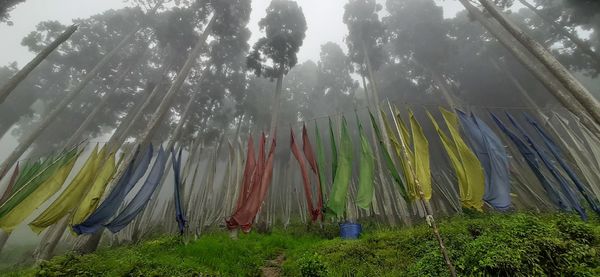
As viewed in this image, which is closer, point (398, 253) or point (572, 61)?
point (398, 253)

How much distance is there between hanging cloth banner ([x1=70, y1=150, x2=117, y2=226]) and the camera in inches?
270

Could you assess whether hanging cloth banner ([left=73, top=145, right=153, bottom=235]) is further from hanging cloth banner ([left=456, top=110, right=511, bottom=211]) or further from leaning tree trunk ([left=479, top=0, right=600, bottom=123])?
leaning tree trunk ([left=479, top=0, right=600, bottom=123])

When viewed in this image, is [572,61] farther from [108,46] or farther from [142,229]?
[108,46]

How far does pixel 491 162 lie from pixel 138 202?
8.92m

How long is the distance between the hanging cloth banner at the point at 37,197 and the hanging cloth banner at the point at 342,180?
22.6 ft

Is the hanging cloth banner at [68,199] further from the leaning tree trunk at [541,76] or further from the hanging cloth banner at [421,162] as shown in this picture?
the leaning tree trunk at [541,76]

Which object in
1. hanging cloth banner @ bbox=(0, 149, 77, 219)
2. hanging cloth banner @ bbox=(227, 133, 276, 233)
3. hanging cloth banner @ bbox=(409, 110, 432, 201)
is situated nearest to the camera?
Result: hanging cloth banner @ bbox=(409, 110, 432, 201)

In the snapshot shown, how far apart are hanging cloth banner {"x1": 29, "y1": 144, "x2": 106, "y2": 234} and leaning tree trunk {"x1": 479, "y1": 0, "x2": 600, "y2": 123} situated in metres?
11.7

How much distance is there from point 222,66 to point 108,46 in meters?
7.28

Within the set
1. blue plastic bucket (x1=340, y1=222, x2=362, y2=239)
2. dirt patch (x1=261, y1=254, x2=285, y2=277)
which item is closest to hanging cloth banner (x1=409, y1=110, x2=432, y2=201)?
dirt patch (x1=261, y1=254, x2=285, y2=277)

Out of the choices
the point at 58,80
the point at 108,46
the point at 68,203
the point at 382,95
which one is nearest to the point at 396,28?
the point at 382,95

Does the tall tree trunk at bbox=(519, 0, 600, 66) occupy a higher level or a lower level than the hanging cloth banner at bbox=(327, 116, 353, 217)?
higher

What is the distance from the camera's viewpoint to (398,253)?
24.4ft

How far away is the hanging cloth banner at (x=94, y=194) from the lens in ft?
22.5
